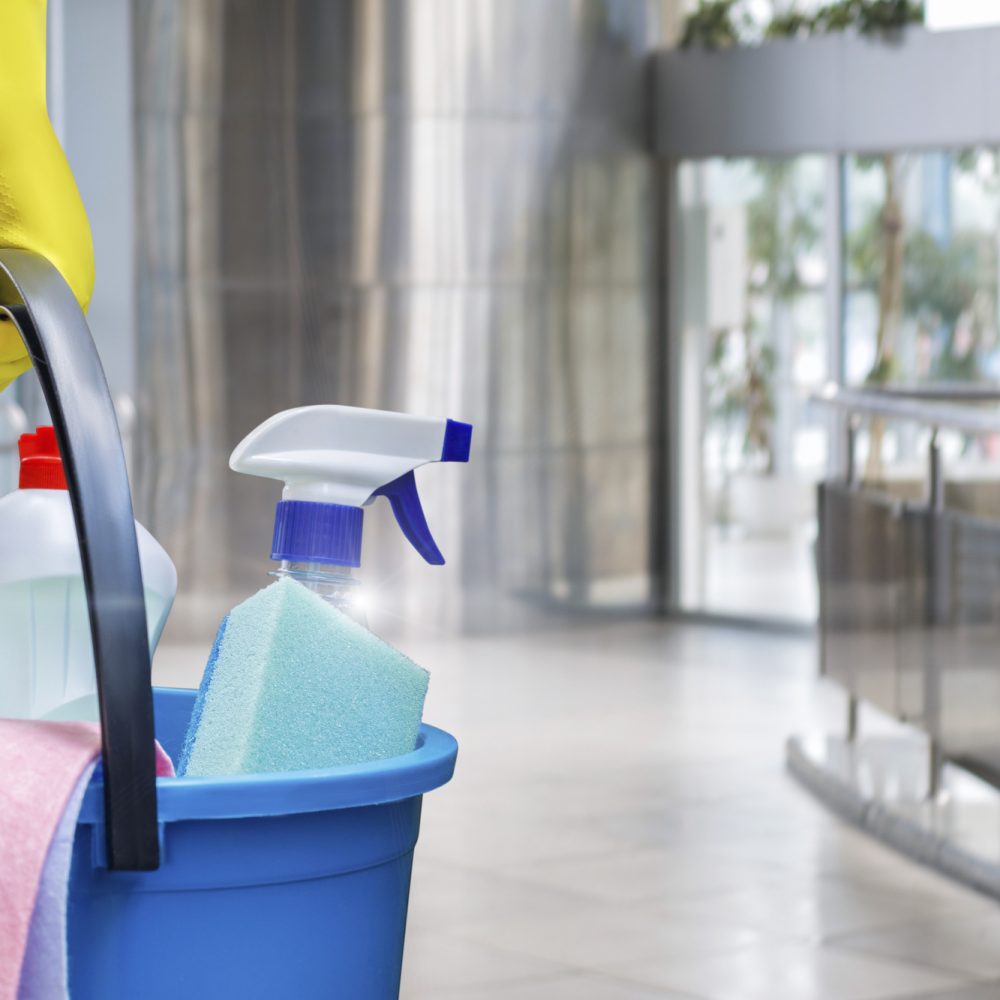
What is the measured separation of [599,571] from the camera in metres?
9.84

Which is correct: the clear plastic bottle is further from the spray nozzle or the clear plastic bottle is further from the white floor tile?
the white floor tile

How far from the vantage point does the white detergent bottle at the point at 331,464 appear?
0.97 meters

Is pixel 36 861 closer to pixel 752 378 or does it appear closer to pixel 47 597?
pixel 47 597

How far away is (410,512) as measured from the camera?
1.04 meters

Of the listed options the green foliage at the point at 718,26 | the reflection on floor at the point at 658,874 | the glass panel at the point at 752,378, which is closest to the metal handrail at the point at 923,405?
the reflection on floor at the point at 658,874

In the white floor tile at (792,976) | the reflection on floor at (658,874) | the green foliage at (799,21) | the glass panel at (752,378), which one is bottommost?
the reflection on floor at (658,874)

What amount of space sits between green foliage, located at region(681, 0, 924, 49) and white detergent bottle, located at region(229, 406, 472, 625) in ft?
29.1

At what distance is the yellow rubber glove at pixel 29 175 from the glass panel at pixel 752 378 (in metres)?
8.98

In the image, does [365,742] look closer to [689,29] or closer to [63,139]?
[63,139]

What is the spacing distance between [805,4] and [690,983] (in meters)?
7.39

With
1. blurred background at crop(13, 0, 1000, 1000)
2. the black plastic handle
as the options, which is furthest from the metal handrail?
the black plastic handle

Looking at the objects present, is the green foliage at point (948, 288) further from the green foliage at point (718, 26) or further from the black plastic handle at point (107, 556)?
the black plastic handle at point (107, 556)

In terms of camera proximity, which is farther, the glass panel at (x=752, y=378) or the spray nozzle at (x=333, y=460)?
the glass panel at (x=752, y=378)

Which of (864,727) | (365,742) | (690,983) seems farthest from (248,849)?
(864,727)
